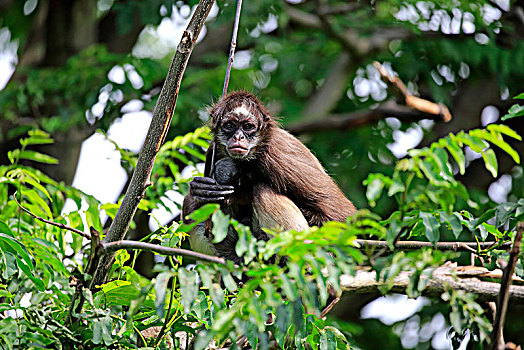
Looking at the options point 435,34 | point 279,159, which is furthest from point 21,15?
point 279,159

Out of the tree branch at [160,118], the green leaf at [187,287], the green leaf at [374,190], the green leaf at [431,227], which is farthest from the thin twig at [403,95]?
the green leaf at [187,287]

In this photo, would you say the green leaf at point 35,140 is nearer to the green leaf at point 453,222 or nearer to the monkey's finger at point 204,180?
the monkey's finger at point 204,180

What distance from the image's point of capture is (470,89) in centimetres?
1045

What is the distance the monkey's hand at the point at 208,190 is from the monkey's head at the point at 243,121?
0.43 meters

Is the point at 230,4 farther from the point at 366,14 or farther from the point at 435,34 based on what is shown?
the point at 435,34

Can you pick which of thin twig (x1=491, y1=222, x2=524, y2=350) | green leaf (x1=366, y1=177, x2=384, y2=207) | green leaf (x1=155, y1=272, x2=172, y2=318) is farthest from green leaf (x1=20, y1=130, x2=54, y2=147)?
thin twig (x1=491, y1=222, x2=524, y2=350)

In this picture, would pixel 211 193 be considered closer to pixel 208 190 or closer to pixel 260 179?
pixel 208 190

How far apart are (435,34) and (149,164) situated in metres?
7.19

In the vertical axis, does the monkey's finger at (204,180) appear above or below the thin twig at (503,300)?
below

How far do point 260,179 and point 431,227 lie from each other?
7.88 ft

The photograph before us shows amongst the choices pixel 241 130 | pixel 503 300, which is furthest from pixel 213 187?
pixel 503 300

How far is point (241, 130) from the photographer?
15.9 feet

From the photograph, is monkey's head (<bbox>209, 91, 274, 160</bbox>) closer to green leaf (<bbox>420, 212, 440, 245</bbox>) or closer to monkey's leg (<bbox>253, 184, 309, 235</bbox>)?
monkey's leg (<bbox>253, 184, 309, 235</bbox>)

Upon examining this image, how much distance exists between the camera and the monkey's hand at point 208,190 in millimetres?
4398
